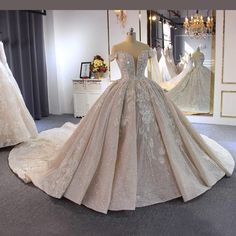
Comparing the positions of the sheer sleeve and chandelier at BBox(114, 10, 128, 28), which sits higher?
chandelier at BBox(114, 10, 128, 28)

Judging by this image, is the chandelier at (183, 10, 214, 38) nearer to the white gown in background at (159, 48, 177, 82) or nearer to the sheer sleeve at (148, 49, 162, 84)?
the white gown in background at (159, 48, 177, 82)

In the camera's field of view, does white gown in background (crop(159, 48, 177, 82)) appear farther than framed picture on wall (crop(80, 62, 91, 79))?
No

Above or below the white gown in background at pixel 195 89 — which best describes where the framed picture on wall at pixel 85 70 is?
above

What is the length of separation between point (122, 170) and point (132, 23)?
146 inches

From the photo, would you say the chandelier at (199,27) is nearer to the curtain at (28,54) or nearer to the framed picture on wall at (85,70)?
the framed picture on wall at (85,70)

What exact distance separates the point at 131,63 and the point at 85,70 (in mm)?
3214

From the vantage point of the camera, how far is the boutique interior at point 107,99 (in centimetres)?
228

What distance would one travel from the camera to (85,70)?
596 cm

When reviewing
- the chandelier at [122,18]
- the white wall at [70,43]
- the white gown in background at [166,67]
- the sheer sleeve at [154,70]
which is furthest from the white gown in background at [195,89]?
the chandelier at [122,18]

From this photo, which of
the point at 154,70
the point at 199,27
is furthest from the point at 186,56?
the point at 154,70

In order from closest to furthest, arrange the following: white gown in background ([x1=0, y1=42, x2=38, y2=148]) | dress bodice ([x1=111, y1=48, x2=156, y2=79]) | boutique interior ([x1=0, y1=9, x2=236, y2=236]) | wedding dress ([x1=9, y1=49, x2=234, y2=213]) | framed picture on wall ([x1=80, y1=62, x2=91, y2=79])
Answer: boutique interior ([x1=0, y1=9, x2=236, y2=236]), wedding dress ([x1=9, y1=49, x2=234, y2=213]), dress bodice ([x1=111, y1=48, x2=156, y2=79]), white gown in background ([x1=0, y1=42, x2=38, y2=148]), framed picture on wall ([x1=80, y1=62, x2=91, y2=79])

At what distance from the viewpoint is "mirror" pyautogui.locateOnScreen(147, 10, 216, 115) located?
5.00 m

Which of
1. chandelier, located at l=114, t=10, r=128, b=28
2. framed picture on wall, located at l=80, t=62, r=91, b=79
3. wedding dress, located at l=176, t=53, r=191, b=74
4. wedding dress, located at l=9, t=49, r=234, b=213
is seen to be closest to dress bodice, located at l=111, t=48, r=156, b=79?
wedding dress, located at l=9, t=49, r=234, b=213

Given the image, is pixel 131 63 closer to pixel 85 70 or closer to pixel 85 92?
pixel 85 92
